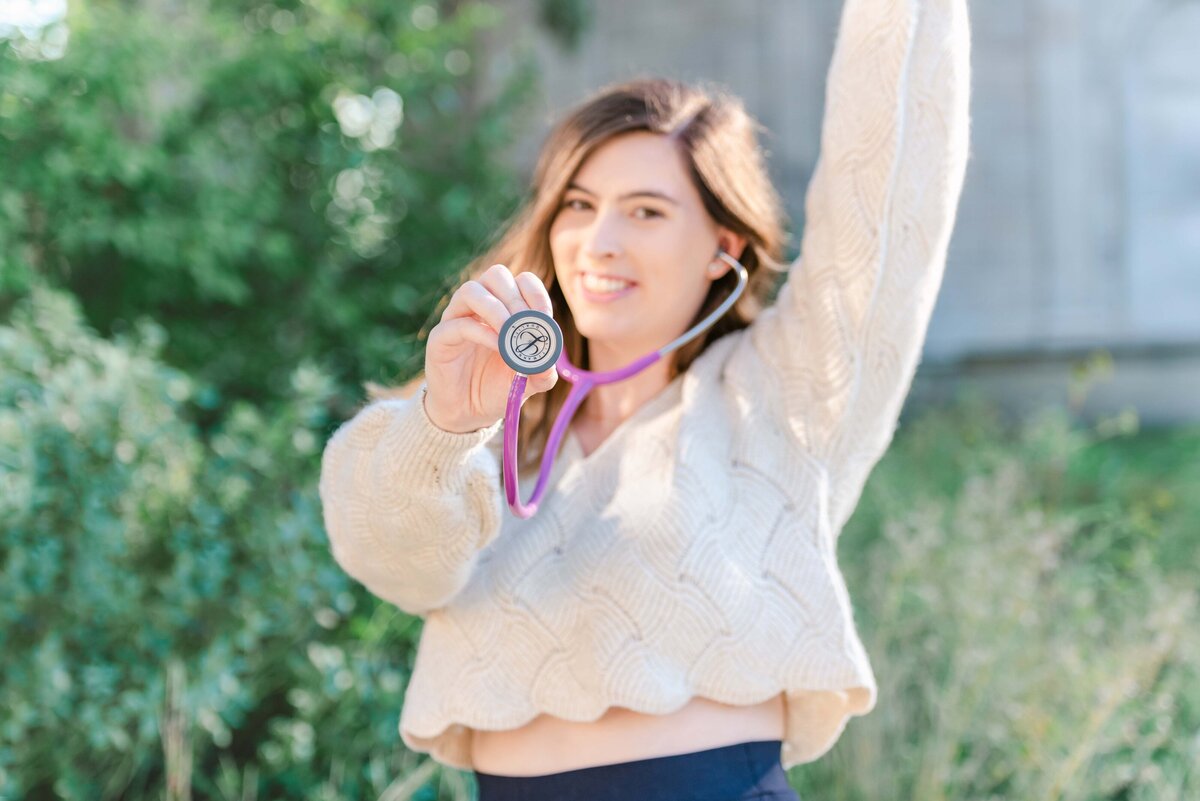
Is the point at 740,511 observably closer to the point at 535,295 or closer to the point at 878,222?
the point at 878,222

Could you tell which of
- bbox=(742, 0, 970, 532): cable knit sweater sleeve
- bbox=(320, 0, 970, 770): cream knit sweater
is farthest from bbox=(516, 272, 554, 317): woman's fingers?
bbox=(742, 0, 970, 532): cable knit sweater sleeve

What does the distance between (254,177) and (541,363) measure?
2.72 metres

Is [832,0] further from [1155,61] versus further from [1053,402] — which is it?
[1053,402]

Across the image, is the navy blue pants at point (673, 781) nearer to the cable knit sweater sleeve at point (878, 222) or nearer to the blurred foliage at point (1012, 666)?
the cable knit sweater sleeve at point (878, 222)

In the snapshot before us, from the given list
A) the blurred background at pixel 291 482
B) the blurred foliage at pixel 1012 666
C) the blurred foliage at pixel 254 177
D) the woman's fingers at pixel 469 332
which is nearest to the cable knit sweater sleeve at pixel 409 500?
the woman's fingers at pixel 469 332

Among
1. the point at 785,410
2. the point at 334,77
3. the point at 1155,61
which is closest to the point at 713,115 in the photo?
the point at 785,410

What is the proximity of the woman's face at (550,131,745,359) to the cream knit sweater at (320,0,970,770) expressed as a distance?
0.38ft

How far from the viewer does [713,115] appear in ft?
6.19

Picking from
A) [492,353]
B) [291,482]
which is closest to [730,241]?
[492,353]

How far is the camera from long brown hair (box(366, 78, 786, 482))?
5.96 feet

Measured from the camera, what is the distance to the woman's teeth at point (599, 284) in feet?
5.66

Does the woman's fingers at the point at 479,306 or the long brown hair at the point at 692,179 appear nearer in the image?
the woman's fingers at the point at 479,306

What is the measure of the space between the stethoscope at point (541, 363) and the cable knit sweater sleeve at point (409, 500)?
49mm

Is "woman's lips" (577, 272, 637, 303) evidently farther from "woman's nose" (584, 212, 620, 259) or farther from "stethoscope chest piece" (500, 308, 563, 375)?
"stethoscope chest piece" (500, 308, 563, 375)
